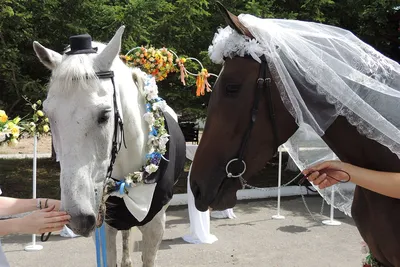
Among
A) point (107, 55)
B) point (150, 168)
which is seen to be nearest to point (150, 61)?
point (150, 168)

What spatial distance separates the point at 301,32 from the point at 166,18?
5.90 metres

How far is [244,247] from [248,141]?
Result: 3.94 m

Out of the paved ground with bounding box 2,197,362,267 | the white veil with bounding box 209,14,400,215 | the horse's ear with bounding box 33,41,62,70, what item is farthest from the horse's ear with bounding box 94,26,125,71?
the paved ground with bounding box 2,197,362,267

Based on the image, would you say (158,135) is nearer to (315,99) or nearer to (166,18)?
(315,99)

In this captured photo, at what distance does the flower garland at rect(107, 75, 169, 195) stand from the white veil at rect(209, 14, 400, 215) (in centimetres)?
126

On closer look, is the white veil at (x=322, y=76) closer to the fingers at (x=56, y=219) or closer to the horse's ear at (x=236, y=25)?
the horse's ear at (x=236, y=25)

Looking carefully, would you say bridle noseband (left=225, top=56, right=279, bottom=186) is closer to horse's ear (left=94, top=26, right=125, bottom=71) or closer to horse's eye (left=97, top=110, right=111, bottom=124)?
horse's eye (left=97, top=110, right=111, bottom=124)

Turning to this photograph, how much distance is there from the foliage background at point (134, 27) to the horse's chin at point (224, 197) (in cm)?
546

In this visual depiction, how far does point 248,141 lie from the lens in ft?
5.58

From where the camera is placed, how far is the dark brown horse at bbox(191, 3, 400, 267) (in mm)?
1687

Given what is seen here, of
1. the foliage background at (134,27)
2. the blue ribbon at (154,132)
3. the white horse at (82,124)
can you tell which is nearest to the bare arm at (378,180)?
the white horse at (82,124)

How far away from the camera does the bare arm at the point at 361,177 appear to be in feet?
5.44

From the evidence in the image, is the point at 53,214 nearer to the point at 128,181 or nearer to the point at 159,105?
the point at 128,181

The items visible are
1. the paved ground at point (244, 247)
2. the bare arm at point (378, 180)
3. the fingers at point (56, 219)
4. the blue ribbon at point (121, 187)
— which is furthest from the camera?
the paved ground at point (244, 247)
